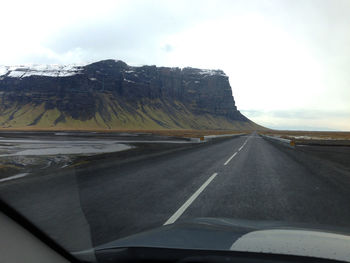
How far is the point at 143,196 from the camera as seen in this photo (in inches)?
229

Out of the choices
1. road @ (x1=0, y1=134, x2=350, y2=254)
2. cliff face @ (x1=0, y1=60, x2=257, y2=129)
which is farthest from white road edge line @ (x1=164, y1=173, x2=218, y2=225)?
cliff face @ (x1=0, y1=60, x2=257, y2=129)

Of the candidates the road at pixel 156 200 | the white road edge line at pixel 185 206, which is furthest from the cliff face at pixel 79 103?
the white road edge line at pixel 185 206

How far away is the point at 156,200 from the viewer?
5504 millimetres

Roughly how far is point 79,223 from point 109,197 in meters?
1.74

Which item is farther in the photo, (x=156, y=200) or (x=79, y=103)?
(x=79, y=103)

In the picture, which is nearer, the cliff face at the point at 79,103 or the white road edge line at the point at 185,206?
the white road edge line at the point at 185,206

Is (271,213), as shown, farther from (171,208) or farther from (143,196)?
(143,196)

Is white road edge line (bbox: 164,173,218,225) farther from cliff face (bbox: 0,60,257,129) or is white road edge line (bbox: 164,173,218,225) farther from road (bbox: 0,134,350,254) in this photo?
cliff face (bbox: 0,60,257,129)

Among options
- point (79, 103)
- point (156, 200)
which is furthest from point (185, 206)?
point (79, 103)

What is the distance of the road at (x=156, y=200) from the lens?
3957 mm

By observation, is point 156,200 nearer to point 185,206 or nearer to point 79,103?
point 185,206

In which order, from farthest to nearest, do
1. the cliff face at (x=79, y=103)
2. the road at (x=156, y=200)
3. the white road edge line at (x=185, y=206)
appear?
the cliff face at (x=79, y=103), the white road edge line at (x=185, y=206), the road at (x=156, y=200)

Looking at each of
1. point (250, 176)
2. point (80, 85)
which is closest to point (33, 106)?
point (80, 85)

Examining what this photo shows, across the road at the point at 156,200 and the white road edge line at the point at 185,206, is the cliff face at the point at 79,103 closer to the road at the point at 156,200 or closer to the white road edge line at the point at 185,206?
the road at the point at 156,200
